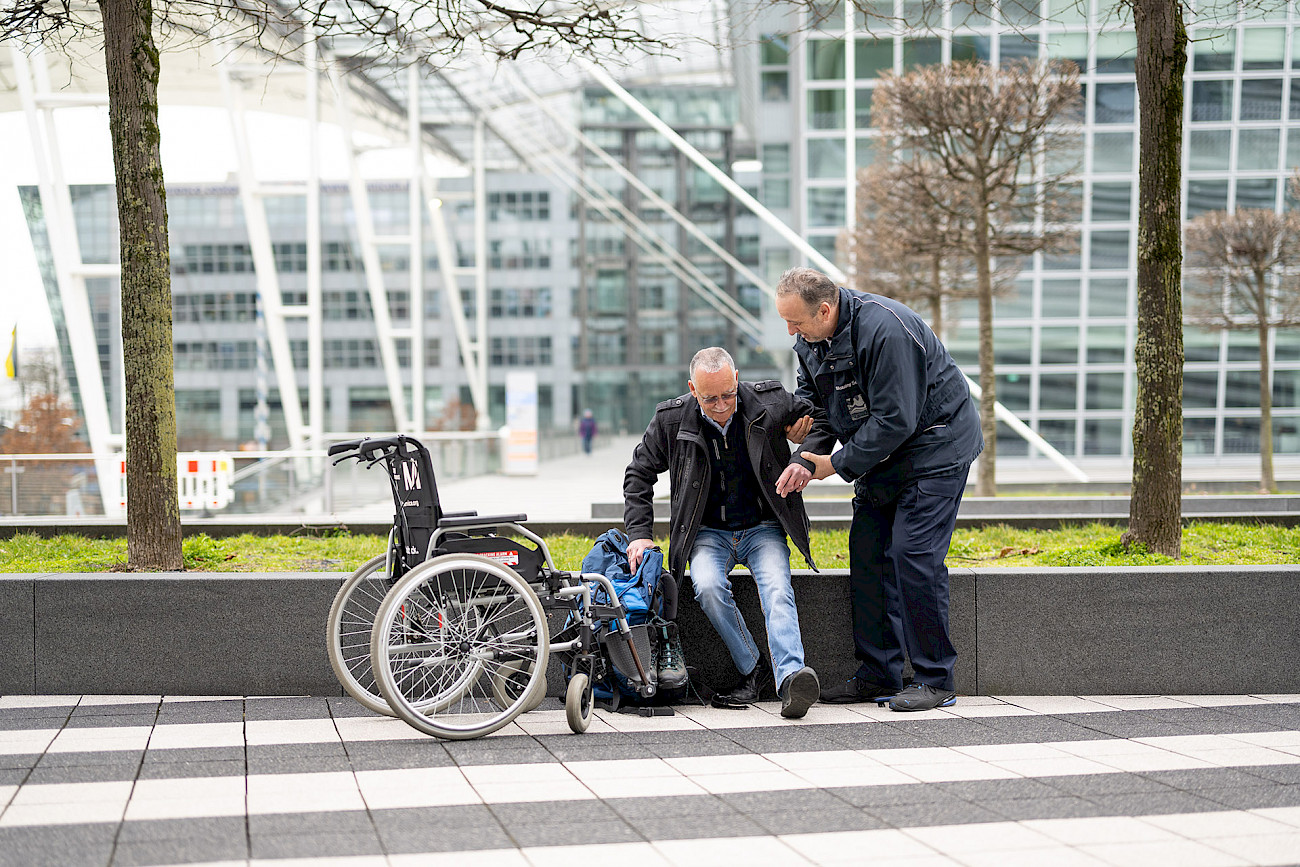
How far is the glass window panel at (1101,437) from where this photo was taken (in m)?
26.4

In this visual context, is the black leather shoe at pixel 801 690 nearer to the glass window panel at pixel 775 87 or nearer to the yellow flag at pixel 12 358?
the yellow flag at pixel 12 358

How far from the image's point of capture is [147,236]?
5.78 m

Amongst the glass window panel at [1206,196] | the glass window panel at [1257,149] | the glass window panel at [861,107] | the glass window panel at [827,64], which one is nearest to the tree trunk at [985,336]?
the glass window panel at [861,107]

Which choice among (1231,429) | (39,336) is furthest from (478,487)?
(1231,429)

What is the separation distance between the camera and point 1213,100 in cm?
2591

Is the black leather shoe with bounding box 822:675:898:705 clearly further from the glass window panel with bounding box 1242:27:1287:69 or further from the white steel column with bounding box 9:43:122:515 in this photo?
the glass window panel with bounding box 1242:27:1287:69

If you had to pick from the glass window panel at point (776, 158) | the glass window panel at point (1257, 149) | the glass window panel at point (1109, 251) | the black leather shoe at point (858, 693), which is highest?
the glass window panel at point (776, 158)

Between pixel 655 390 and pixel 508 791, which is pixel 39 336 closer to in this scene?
pixel 508 791

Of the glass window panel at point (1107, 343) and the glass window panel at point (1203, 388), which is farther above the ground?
the glass window panel at point (1107, 343)

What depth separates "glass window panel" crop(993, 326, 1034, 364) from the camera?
26562 millimetres

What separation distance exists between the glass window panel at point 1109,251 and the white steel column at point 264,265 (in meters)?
16.8

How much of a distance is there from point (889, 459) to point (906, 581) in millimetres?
499

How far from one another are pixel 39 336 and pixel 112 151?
11196 mm

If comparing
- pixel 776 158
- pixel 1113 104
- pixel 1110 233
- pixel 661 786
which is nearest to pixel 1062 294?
pixel 1110 233
